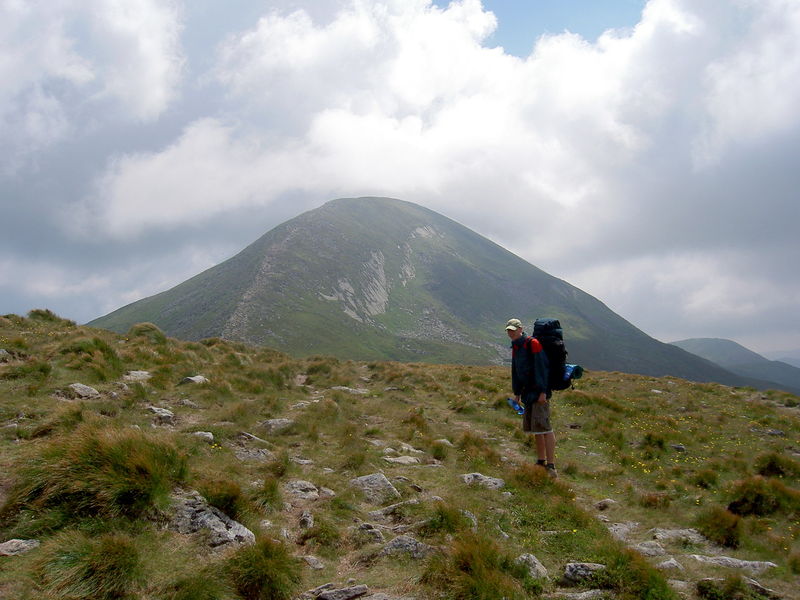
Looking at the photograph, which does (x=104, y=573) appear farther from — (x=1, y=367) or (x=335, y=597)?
(x=1, y=367)

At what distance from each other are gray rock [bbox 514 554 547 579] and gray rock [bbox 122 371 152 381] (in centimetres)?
1446

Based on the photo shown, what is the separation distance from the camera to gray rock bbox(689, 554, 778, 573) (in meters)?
6.93

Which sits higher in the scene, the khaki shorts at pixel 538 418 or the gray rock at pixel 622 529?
the khaki shorts at pixel 538 418

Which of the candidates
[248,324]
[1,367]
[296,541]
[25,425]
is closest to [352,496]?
[296,541]

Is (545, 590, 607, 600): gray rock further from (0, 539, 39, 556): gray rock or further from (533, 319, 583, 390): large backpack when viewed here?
(0, 539, 39, 556): gray rock

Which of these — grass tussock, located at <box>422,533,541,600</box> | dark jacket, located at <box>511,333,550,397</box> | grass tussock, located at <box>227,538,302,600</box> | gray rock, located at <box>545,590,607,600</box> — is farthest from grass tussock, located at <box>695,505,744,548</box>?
grass tussock, located at <box>227,538,302,600</box>

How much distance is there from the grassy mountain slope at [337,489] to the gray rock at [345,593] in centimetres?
26

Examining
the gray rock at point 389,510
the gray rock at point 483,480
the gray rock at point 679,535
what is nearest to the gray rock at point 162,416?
the gray rock at point 389,510

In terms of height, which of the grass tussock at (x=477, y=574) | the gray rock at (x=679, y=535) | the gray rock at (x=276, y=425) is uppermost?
the gray rock at (x=276, y=425)

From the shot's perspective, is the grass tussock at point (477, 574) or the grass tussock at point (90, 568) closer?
the grass tussock at point (90, 568)

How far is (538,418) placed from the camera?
10.8 m

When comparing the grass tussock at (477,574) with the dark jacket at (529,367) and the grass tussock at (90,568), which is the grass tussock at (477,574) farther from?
the dark jacket at (529,367)

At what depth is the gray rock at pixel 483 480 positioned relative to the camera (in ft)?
32.7

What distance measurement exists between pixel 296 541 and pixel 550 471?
6.49 metres
